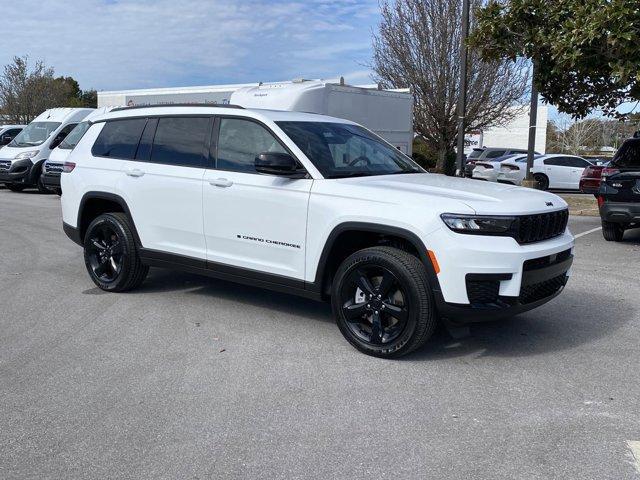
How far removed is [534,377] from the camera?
488 centimetres

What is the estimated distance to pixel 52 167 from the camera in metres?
17.5

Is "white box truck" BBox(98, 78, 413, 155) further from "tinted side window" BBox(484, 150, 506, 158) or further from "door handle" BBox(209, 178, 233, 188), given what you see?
"tinted side window" BBox(484, 150, 506, 158)

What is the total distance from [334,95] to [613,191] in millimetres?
6231

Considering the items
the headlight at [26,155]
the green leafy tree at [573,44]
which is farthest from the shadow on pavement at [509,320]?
the headlight at [26,155]

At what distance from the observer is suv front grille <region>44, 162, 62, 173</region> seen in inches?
684

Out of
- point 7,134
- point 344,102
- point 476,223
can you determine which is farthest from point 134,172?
point 7,134

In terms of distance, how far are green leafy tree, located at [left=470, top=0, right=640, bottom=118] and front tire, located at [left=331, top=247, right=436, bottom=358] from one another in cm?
669

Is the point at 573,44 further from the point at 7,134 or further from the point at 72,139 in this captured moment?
the point at 7,134

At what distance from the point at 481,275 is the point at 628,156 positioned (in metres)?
6.82

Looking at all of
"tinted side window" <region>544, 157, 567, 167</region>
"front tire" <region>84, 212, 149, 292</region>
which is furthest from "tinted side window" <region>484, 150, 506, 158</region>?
"front tire" <region>84, 212, 149, 292</region>

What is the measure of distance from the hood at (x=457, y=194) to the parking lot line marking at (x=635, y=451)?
1704mm

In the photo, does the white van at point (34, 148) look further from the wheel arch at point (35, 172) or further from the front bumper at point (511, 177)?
the front bumper at point (511, 177)

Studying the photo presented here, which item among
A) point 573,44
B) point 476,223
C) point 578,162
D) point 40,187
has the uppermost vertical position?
point 573,44

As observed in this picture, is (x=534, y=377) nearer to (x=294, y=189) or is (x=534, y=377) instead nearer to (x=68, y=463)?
(x=294, y=189)
